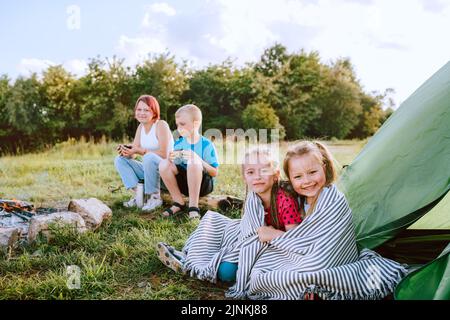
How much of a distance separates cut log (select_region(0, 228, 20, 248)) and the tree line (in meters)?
6.46

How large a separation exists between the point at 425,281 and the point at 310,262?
469mm

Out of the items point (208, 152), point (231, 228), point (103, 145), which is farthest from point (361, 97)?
point (231, 228)

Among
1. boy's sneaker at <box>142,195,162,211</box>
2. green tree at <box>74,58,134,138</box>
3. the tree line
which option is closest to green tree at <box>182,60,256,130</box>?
the tree line

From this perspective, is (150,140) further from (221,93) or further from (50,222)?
(221,93)

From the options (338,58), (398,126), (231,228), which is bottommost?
(231,228)

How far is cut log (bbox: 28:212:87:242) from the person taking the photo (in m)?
3.02

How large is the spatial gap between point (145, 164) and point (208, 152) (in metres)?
0.57

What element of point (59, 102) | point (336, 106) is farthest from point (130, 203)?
point (336, 106)

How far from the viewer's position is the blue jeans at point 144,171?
154 inches

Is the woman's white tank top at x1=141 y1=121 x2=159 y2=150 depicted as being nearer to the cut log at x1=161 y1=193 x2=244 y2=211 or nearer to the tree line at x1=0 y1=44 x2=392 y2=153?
the cut log at x1=161 y1=193 x2=244 y2=211
